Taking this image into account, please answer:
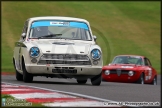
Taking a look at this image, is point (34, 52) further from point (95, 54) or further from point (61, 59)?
point (95, 54)

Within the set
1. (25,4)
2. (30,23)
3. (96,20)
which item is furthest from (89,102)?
(25,4)

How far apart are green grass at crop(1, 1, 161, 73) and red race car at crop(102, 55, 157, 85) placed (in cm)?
850

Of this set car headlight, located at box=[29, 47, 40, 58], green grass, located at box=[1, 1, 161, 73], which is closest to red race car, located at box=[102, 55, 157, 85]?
car headlight, located at box=[29, 47, 40, 58]

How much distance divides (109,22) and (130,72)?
22.5 meters

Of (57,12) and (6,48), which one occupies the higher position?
(57,12)

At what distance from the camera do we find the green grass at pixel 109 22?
34.3m

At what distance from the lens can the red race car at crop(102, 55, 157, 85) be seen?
20000 millimetres

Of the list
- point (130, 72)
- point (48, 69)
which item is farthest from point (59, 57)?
point (130, 72)

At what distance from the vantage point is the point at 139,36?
39125 mm

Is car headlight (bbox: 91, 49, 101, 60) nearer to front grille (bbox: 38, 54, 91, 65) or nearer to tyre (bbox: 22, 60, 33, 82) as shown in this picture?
front grille (bbox: 38, 54, 91, 65)

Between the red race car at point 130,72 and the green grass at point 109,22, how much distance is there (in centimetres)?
850

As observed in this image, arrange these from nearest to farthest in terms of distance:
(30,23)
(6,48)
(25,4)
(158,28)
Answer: (30,23), (6,48), (158,28), (25,4)

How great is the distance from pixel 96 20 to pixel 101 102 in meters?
34.2

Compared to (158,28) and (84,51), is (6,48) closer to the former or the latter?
(158,28)
